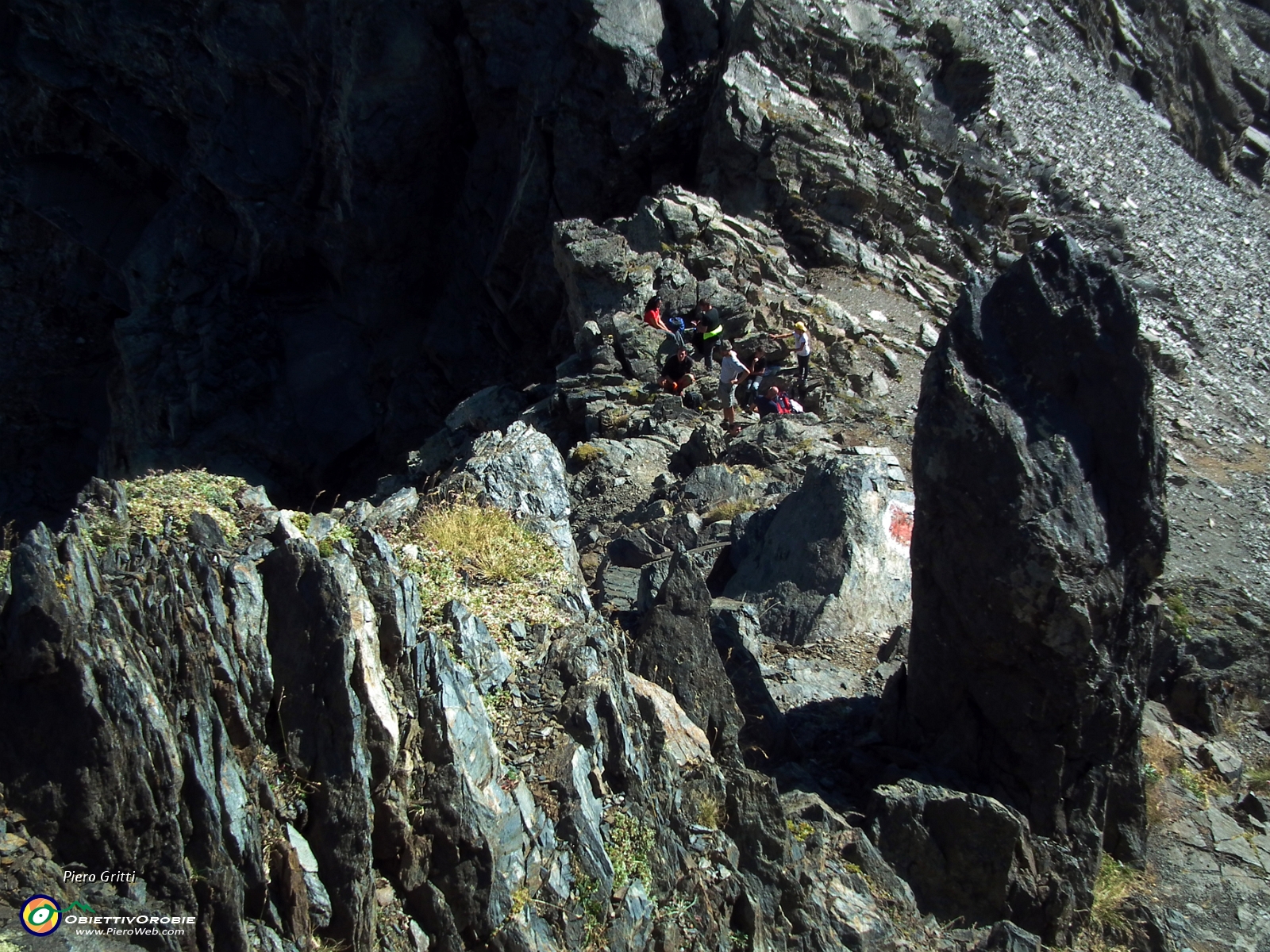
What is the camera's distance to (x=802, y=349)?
62.1ft

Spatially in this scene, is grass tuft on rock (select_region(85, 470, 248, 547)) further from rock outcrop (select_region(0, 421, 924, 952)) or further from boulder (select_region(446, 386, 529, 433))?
boulder (select_region(446, 386, 529, 433))

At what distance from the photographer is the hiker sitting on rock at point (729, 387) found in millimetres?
17672

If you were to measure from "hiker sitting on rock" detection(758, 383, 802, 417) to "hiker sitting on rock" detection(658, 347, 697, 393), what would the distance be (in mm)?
1266

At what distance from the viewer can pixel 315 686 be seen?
20.2ft

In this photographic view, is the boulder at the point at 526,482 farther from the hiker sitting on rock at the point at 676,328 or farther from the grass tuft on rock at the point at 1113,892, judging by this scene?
the hiker sitting on rock at the point at 676,328

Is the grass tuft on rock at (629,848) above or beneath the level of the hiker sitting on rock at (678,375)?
beneath

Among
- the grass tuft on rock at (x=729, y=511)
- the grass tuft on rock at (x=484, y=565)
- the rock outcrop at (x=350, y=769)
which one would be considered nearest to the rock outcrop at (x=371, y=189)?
the grass tuft on rock at (x=729, y=511)

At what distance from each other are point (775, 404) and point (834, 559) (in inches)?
269

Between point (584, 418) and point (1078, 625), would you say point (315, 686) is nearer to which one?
point (1078, 625)

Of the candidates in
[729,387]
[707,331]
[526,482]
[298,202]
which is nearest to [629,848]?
[526,482]

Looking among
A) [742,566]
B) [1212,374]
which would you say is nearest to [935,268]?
[1212,374]

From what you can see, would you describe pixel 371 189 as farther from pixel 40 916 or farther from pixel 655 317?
pixel 40 916

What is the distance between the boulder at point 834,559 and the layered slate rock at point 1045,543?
230 centimetres

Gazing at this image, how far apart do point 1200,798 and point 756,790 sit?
567 centimetres
